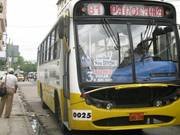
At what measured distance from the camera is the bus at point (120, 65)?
10.3m

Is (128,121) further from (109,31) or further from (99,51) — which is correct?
(109,31)

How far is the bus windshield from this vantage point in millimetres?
10461

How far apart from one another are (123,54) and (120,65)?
254mm

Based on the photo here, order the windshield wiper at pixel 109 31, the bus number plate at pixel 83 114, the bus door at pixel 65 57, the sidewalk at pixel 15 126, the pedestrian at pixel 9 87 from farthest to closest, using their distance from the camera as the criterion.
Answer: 1. the pedestrian at pixel 9 87
2. the sidewalk at pixel 15 126
3. the bus door at pixel 65 57
4. the windshield wiper at pixel 109 31
5. the bus number plate at pixel 83 114

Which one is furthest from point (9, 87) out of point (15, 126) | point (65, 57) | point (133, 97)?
point (133, 97)

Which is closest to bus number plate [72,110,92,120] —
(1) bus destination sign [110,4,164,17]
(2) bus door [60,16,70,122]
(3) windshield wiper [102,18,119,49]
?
(2) bus door [60,16,70,122]

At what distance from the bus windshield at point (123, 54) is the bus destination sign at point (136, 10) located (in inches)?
9.9

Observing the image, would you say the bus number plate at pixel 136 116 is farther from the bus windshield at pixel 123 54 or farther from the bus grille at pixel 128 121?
the bus windshield at pixel 123 54

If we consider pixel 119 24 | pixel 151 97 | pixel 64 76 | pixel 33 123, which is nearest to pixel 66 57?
pixel 64 76

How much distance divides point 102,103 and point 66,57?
1.40m

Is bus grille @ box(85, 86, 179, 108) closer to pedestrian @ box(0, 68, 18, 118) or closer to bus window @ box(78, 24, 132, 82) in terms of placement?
bus window @ box(78, 24, 132, 82)

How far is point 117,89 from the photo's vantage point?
33.7ft

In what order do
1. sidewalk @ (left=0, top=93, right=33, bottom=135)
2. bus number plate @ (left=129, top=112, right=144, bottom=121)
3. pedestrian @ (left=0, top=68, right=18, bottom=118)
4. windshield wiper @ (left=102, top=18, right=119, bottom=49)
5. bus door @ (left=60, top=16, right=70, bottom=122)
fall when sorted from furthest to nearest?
pedestrian @ (left=0, top=68, right=18, bottom=118), sidewalk @ (left=0, top=93, right=33, bottom=135), bus door @ (left=60, top=16, right=70, bottom=122), windshield wiper @ (left=102, top=18, right=119, bottom=49), bus number plate @ (left=129, top=112, right=144, bottom=121)

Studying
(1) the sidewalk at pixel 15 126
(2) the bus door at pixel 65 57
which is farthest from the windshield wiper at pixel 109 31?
Result: (1) the sidewalk at pixel 15 126
